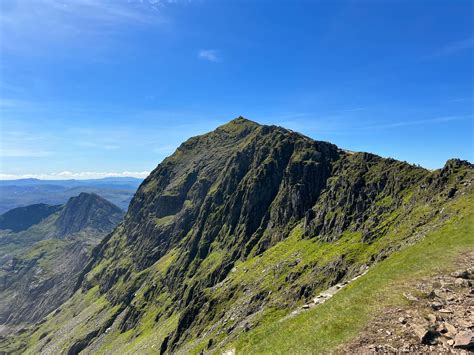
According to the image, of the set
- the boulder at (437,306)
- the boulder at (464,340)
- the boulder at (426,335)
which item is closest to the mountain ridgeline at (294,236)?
the boulder at (437,306)

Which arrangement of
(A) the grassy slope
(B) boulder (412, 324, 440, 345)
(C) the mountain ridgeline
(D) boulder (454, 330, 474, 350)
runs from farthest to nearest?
(C) the mountain ridgeline < (A) the grassy slope < (B) boulder (412, 324, 440, 345) < (D) boulder (454, 330, 474, 350)

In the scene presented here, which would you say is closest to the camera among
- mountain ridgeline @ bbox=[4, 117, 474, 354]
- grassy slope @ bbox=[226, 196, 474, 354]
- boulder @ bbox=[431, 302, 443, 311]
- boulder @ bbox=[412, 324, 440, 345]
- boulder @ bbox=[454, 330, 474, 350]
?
boulder @ bbox=[454, 330, 474, 350]

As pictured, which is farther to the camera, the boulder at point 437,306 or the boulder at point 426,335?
the boulder at point 437,306

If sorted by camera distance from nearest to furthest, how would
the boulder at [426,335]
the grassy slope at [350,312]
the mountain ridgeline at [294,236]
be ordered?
the boulder at [426,335] → the grassy slope at [350,312] → the mountain ridgeline at [294,236]

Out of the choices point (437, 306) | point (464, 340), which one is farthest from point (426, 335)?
point (437, 306)

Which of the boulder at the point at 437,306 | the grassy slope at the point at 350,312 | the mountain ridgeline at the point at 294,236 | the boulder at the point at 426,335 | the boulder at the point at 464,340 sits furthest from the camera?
the mountain ridgeline at the point at 294,236

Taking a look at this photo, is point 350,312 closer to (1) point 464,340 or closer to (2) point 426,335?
(2) point 426,335

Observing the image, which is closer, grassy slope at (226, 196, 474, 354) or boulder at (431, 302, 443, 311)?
boulder at (431, 302, 443, 311)

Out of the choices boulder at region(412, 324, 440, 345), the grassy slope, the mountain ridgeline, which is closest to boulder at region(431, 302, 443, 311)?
the grassy slope

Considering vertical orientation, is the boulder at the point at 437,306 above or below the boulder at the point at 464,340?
above

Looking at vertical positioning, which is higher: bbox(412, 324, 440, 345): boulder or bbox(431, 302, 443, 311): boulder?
bbox(431, 302, 443, 311): boulder

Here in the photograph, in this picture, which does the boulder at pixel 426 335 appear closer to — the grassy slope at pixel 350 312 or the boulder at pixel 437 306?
the boulder at pixel 437 306

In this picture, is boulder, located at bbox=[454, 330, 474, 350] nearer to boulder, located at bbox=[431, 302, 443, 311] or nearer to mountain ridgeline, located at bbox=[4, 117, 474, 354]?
boulder, located at bbox=[431, 302, 443, 311]

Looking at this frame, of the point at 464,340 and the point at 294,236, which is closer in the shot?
the point at 464,340
